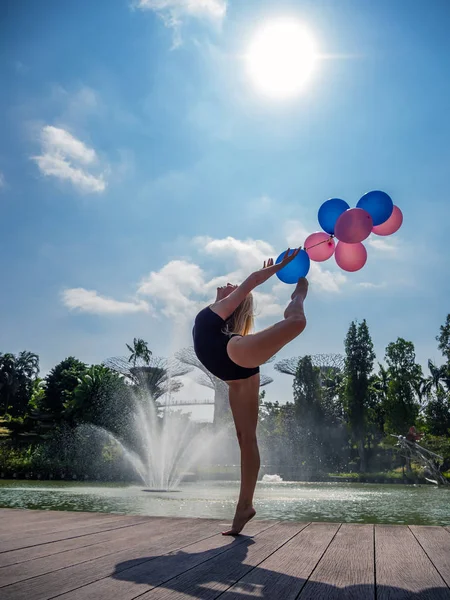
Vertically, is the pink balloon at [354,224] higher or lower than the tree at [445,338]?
lower

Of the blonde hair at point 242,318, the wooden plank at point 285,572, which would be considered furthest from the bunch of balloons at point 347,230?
the wooden plank at point 285,572

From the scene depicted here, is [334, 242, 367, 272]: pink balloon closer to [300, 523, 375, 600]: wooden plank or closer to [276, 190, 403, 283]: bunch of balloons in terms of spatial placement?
[276, 190, 403, 283]: bunch of balloons

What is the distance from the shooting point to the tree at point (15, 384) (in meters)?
65.1

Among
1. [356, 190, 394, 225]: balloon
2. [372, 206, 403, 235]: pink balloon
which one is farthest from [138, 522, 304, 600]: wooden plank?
[372, 206, 403, 235]: pink balloon

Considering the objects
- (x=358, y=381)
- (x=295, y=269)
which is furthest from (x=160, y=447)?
(x=295, y=269)

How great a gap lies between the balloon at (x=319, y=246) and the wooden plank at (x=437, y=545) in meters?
2.90

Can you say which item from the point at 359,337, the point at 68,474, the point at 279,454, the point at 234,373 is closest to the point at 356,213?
the point at 234,373

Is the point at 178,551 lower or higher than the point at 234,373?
lower

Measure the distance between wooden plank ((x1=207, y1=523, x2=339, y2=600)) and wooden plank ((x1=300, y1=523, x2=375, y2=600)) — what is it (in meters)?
0.04

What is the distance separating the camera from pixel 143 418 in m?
37.2

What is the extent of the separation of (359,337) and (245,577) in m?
41.0

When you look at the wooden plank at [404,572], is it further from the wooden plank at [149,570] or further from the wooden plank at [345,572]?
the wooden plank at [149,570]

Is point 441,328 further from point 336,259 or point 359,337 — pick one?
point 336,259

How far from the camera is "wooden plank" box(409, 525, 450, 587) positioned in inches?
73.2
